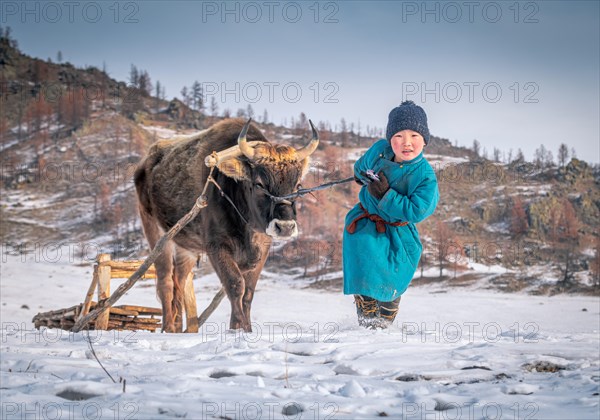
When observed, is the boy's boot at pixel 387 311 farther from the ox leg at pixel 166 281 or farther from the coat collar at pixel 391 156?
the ox leg at pixel 166 281

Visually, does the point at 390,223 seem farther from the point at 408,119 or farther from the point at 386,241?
the point at 408,119

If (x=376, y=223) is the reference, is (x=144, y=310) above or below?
below

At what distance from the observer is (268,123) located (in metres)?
164

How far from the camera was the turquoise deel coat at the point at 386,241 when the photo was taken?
17.5 feet

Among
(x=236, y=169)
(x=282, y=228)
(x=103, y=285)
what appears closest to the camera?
(x=282, y=228)

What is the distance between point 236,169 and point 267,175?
0.53 metres

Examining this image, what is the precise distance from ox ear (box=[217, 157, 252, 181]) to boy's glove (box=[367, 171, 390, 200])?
3051 millimetres

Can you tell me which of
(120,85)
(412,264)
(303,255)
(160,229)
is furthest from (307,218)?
(120,85)

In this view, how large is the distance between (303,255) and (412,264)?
4786 cm

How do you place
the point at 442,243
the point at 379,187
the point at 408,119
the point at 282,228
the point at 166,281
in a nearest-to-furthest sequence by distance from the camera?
the point at 379,187 → the point at 408,119 → the point at 282,228 → the point at 166,281 → the point at 442,243

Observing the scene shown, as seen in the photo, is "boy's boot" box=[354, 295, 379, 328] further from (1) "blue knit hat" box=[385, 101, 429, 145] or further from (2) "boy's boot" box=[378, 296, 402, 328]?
(1) "blue knit hat" box=[385, 101, 429, 145]

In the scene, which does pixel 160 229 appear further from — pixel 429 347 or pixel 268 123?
pixel 268 123

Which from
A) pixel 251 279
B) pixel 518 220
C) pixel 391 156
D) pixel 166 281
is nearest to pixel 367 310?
pixel 391 156

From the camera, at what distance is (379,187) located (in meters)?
5.17
